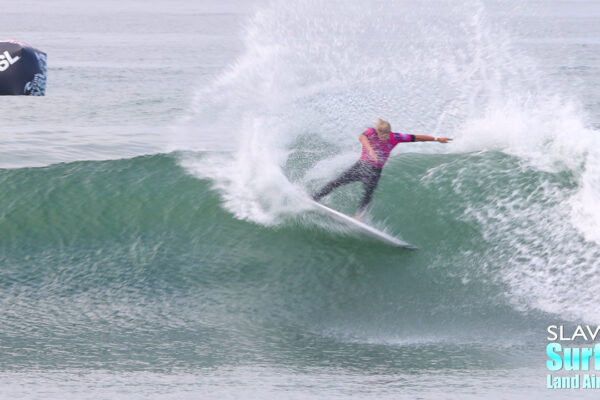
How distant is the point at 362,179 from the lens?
911 cm

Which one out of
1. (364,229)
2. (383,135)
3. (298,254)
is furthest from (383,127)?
(298,254)

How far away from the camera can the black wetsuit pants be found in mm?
9062

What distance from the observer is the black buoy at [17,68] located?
12.0m

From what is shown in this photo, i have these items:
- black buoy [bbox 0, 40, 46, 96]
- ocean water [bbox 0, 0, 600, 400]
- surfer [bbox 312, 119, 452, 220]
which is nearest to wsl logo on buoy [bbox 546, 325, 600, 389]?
ocean water [bbox 0, 0, 600, 400]

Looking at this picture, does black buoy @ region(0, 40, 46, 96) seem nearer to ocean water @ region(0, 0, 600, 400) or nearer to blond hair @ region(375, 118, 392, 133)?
ocean water @ region(0, 0, 600, 400)

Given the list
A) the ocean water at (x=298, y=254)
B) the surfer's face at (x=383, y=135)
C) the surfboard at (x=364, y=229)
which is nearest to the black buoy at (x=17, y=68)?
the ocean water at (x=298, y=254)

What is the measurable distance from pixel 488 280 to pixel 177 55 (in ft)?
80.7

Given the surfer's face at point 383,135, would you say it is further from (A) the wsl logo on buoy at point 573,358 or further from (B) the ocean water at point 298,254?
(A) the wsl logo on buoy at point 573,358

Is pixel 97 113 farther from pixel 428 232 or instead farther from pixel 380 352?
pixel 380 352

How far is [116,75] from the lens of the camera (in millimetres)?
24516

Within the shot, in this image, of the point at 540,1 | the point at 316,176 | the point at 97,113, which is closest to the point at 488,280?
the point at 316,176

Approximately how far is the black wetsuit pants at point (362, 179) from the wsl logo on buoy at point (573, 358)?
2724 mm

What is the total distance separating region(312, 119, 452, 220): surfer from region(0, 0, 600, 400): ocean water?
1.98 feet

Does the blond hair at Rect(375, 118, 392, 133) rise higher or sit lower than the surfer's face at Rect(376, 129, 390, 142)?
higher
